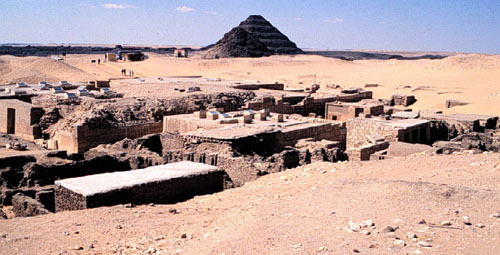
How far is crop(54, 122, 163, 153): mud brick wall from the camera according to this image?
16484 mm

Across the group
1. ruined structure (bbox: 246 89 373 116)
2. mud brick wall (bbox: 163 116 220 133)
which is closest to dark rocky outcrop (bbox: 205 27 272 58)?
ruined structure (bbox: 246 89 373 116)

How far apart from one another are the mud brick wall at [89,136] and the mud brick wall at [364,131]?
706 cm

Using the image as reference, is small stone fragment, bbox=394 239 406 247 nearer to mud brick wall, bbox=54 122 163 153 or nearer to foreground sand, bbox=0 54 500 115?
mud brick wall, bbox=54 122 163 153

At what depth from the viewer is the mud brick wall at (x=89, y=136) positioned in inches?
649

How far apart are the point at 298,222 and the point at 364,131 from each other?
10.4m

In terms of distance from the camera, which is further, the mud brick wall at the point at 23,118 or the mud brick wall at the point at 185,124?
the mud brick wall at the point at 23,118

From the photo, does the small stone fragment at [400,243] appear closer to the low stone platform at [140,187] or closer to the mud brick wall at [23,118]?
the low stone platform at [140,187]

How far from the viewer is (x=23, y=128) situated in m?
19.2

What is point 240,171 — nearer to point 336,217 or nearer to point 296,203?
point 296,203

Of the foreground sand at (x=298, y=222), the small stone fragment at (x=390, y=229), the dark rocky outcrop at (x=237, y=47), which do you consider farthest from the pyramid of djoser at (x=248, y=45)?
the small stone fragment at (x=390, y=229)

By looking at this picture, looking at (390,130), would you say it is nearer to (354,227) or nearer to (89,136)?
(89,136)

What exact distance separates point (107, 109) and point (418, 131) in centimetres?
1047

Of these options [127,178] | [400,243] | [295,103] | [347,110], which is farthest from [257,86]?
[400,243]

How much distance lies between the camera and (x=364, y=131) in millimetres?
16438
